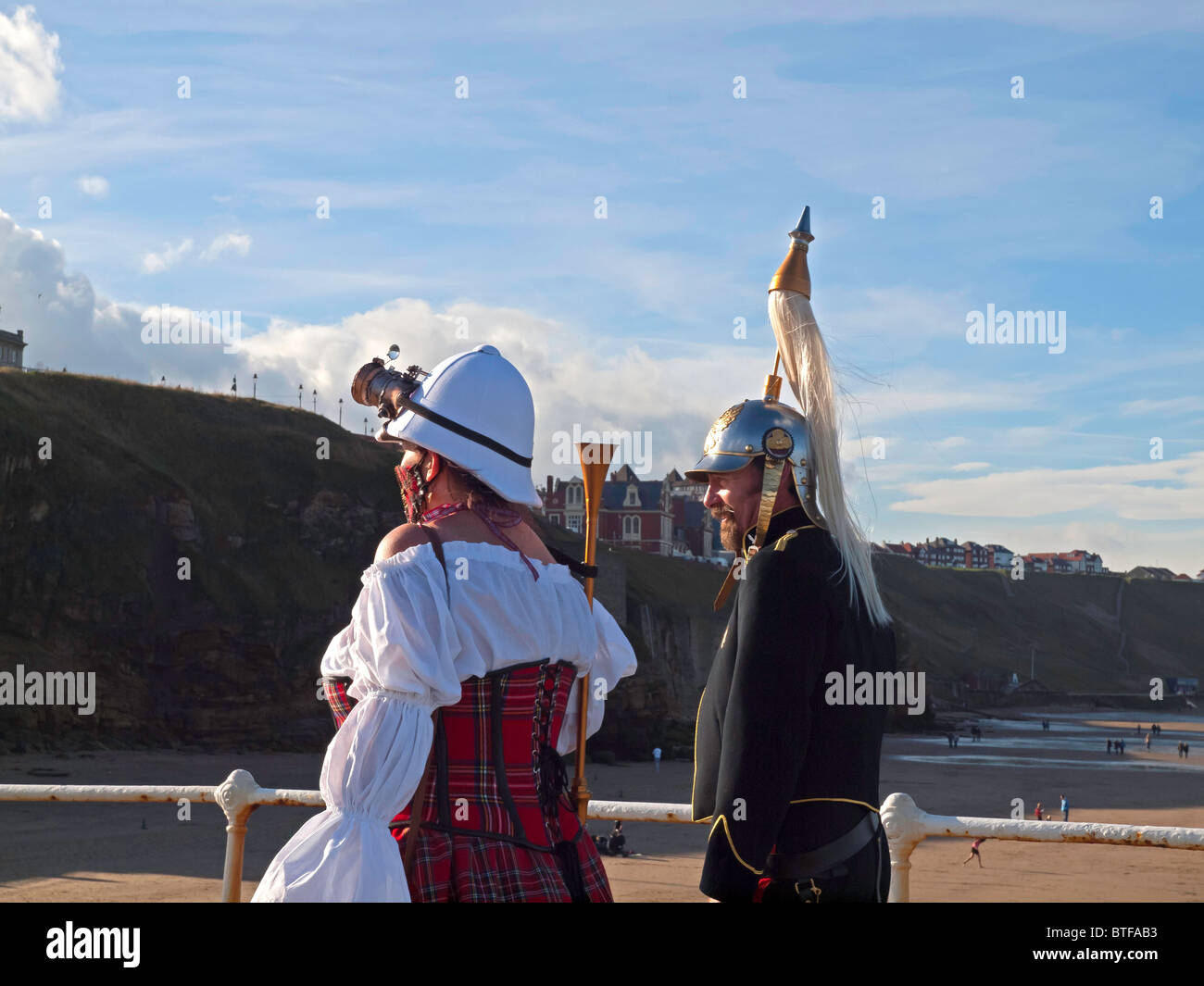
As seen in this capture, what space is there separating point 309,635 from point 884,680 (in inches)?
1848

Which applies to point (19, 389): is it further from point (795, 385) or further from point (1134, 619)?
point (1134, 619)

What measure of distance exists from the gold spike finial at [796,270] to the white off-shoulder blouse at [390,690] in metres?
1.43

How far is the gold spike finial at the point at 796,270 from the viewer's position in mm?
3594

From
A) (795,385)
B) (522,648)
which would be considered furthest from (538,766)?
(795,385)

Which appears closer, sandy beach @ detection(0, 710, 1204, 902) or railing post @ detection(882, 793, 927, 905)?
railing post @ detection(882, 793, 927, 905)

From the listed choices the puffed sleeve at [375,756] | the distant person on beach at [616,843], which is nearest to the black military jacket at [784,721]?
the puffed sleeve at [375,756]

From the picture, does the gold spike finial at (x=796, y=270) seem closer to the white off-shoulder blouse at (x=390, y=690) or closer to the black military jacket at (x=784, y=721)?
the black military jacket at (x=784, y=721)

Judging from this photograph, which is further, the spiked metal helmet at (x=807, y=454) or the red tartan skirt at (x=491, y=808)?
the spiked metal helmet at (x=807, y=454)

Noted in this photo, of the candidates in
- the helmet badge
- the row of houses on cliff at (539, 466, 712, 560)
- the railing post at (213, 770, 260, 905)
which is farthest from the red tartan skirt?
the row of houses on cliff at (539, 466, 712, 560)

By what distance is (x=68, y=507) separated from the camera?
44.7 meters

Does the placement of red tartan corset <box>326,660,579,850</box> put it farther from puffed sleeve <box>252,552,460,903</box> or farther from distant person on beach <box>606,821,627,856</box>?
distant person on beach <box>606,821,627,856</box>

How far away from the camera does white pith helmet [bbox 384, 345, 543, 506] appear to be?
2889mm

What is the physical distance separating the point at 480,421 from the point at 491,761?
2.78ft

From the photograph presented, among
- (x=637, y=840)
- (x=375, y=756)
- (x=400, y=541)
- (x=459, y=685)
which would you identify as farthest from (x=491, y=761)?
(x=637, y=840)
